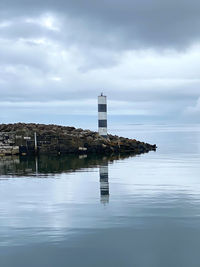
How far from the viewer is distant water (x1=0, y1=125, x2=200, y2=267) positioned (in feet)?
20.5

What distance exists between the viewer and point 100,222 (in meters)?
8.27

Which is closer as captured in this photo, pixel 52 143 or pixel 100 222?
pixel 100 222

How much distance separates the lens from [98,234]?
7422mm

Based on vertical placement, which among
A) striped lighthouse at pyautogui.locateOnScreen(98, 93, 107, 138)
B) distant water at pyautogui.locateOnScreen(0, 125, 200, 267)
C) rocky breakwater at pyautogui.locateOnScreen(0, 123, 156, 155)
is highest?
striped lighthouse at pyautogui.locateOnScreen(98, 93, 107, 138)

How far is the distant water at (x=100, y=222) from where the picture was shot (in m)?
6.26

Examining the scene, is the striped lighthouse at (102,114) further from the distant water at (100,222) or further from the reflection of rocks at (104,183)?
the distant water at (100,222)

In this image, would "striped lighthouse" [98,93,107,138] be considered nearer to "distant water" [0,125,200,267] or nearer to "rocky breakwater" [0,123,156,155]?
"rocky breakwater" [0,123,156,155]

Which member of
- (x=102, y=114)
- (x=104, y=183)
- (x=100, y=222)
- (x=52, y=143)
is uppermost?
(x=102, y=114)

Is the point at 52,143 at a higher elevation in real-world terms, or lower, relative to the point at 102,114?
lower

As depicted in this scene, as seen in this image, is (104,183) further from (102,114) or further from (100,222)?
(102,114)

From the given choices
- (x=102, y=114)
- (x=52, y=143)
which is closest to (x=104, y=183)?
(x=52, y=143)

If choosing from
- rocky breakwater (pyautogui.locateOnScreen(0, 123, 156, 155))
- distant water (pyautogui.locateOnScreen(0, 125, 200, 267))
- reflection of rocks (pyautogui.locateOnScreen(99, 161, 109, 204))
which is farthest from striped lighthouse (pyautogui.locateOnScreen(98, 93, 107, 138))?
distant water (pyautogui.locateOnScreen(0, 125, 200, 267))

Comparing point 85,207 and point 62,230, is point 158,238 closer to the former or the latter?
point 62,230

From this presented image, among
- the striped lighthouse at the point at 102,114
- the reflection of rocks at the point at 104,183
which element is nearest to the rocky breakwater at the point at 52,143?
the striped lighthouse at the point at 102,114
